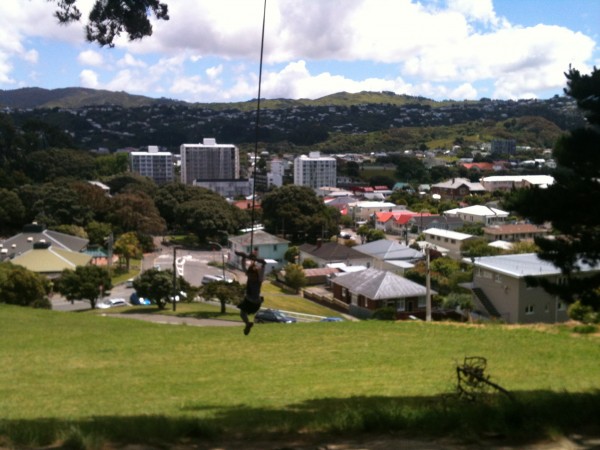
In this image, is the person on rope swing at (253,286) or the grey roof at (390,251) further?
the grey roof at (390,251)

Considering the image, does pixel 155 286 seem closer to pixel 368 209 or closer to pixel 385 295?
pixel 385 295

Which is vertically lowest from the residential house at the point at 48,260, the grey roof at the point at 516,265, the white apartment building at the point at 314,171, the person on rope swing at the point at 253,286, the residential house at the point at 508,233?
the residential house at the point at 48,260

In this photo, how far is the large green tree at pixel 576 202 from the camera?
7645 mm

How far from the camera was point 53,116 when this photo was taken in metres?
157

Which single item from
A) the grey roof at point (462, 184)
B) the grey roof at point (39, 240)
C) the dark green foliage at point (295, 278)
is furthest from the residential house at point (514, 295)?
the grey roof at point (462, 184)

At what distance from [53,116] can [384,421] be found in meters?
167

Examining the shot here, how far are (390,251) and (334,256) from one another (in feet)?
12.1

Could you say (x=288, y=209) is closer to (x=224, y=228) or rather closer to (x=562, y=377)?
(x=224, y=228)

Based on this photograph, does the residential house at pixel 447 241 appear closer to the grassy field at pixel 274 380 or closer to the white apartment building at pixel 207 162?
the grassy field at pixel 274 380

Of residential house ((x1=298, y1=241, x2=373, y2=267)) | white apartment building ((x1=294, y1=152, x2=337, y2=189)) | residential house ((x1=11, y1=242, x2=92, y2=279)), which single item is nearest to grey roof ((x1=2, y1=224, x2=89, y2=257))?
residential house ((x1=11, y1=242, x2=92, y2=279))

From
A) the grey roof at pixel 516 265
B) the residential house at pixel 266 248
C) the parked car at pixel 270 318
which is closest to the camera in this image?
the parked car at pixel 270 318

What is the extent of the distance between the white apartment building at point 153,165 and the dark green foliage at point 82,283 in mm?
72755

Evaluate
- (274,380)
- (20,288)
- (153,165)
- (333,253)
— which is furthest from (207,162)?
(274,380)

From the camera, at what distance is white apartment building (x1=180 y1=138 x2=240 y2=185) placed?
322 feet
